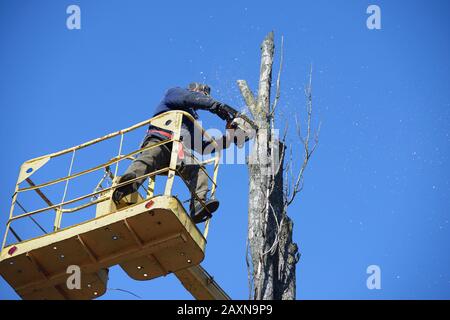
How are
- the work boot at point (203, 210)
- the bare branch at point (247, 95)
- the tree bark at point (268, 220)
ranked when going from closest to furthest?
the work boot at point (203, 210), the tree bark at point (268, 220), the bare branch at point (247, 95)

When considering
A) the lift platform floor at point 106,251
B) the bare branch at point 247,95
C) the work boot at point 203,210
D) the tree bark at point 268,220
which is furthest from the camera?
the bare branch at point 247,95

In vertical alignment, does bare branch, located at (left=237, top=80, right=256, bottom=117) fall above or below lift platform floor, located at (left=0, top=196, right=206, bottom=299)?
above

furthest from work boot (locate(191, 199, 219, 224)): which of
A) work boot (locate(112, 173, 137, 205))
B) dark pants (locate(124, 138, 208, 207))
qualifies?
work boot (locate(112, 173, 137, 205))

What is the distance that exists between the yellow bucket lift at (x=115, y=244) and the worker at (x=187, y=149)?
12 centimetres

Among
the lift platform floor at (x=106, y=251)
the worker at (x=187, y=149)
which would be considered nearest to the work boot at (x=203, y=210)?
the worker at (x=187, y=149)

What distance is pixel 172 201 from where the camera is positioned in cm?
1202

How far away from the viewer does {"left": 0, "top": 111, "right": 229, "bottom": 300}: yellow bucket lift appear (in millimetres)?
12234

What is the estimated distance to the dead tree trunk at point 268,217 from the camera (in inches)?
515

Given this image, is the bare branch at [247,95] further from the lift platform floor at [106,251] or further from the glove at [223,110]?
the lift platform floor at [106,251]

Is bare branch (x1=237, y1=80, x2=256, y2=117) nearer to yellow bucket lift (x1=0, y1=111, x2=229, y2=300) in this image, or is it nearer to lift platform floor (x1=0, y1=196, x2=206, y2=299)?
yellow bucket lift (x1=0, y1=111, x2=229, y2=300)

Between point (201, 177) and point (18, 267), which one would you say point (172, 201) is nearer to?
point (201, 177)
